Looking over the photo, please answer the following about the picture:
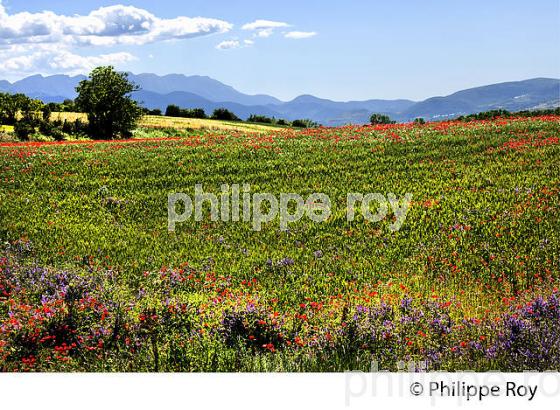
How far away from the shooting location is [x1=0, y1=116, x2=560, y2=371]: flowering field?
7.89 metres

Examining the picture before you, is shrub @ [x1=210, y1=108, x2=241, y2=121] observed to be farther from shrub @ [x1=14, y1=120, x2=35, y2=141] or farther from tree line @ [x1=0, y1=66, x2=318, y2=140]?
shrub @ [x1=14, y1=120, x2=35, y2=141]

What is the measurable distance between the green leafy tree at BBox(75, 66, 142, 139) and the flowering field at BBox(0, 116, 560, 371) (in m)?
19.5

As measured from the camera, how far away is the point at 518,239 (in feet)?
40.3

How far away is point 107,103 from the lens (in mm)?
41188

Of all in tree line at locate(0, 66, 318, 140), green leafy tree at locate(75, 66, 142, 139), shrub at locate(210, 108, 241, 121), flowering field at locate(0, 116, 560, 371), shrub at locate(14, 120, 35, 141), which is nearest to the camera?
flowering field at locate(0, 116, 560, 371)

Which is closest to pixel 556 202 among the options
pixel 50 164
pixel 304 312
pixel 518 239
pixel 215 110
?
pixel 518 239

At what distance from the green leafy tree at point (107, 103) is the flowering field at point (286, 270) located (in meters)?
19.5

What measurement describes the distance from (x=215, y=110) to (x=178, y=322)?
64.6 m

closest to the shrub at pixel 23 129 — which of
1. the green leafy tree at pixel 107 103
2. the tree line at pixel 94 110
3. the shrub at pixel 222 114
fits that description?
the tree line at pixel 94 110

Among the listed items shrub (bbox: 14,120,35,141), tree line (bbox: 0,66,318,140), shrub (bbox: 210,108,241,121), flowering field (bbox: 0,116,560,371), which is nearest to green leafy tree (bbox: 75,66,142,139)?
tree line (bbox: 0,66,318,140)

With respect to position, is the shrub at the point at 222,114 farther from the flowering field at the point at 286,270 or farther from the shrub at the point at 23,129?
the flowering field at the point at 286,270

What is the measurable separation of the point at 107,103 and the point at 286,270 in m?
33.7

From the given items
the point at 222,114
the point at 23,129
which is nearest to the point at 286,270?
the point at 23,129

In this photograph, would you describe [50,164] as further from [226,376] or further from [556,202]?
[556,202]
